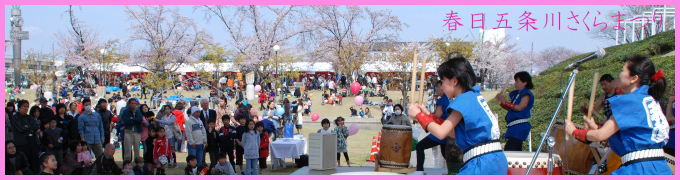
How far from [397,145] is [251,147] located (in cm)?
316

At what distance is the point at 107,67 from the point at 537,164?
3581cm

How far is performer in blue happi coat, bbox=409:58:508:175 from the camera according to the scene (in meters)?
3.33

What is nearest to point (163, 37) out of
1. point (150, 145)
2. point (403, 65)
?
point (403, 65)

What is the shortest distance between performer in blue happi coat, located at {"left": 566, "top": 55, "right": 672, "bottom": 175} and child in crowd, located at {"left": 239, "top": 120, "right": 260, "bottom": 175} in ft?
21.4

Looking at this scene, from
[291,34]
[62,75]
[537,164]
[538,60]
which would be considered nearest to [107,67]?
[62,75]

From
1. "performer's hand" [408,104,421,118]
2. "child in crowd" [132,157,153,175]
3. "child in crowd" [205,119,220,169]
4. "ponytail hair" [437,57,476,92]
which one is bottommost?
"child in crowd" [132,157,153,175]

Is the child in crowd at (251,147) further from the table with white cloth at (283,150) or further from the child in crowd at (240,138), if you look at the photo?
the table with white cloth at (283,150)

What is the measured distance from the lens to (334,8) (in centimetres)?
4109

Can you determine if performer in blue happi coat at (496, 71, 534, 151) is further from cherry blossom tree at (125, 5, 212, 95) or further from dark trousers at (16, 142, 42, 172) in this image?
cherry blossom tree at (125, 5, 212, 95)

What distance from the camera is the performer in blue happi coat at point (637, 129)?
327cm

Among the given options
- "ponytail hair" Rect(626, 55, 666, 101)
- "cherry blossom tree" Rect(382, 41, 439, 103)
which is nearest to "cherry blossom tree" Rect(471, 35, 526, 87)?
"cherry blossom tree" Rect(382, 41, 439, 103)

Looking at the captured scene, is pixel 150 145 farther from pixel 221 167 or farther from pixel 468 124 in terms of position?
pixel 468 124

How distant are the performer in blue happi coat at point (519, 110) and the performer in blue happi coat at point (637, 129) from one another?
2527mm

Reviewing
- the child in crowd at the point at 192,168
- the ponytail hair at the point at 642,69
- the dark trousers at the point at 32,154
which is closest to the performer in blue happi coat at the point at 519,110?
the ponytail hair at the point at 642,69
